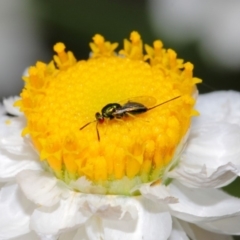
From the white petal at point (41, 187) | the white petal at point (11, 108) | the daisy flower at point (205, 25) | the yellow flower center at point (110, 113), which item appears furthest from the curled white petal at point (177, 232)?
the daisy flower at point (205, 25)

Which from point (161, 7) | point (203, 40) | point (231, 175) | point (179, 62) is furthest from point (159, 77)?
point (161, 7)

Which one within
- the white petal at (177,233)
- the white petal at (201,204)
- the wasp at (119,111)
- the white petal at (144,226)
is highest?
the wasp at (119,111)

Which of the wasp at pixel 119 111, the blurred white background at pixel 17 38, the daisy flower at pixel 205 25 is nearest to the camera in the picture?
the wasp at pixel 119 111

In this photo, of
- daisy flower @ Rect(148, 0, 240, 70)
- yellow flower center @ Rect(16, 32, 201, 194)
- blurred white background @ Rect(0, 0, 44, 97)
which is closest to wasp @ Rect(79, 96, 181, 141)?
yellow flower center @ Rect(16, 32, 201, 194)

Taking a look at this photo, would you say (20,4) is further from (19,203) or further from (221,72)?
(19,203)

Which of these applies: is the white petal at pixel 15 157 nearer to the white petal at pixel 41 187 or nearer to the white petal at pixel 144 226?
the white petal at pixel 41 187

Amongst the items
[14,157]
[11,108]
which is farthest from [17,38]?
[14,157]

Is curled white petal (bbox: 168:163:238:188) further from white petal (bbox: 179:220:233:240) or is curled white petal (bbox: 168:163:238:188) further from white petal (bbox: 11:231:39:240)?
white petal (bbox: 11:231:39:240)
